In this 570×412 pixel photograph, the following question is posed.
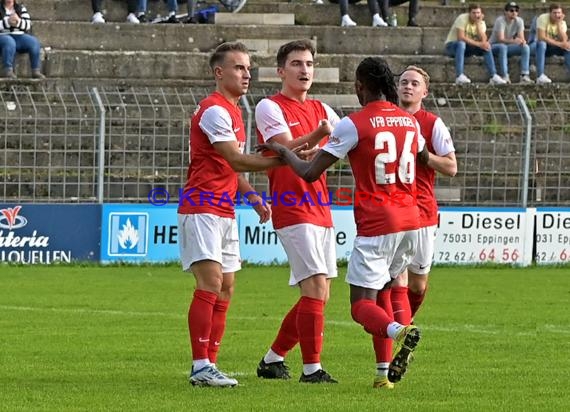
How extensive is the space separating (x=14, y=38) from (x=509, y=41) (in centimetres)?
886

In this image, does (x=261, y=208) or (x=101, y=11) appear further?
(x=101, y=11)

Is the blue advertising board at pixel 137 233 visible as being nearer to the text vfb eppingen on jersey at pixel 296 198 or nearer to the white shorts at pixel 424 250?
the white shorts at pixel 424 250

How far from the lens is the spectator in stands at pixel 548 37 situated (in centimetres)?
2762

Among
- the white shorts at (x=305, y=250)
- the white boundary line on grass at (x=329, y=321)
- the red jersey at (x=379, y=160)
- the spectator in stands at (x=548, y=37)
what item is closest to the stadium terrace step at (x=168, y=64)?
the spectator in stands at (x=548, y=37)

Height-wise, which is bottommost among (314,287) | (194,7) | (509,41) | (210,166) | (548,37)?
(314,287)

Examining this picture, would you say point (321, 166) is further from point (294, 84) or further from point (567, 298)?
point (567, 298)

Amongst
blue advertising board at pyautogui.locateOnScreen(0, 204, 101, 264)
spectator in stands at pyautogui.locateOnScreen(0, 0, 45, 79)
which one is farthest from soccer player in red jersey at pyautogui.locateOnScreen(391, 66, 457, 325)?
spectator in stands at pyautogui.locateOnScreen(0, 0, 45, 79)

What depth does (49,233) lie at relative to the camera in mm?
21578

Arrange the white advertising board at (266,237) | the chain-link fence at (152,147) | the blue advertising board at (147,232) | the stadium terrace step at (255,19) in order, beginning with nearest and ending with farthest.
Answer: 1. the blue advertising board at (147,232)
2. the white advertising board at (266,237)
3. the chain-link fence at (152,147)
4. the stadium terrace step at (255,19)

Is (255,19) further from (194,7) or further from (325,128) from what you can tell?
(325,128)

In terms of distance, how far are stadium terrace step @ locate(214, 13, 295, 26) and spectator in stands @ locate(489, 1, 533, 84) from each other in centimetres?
398

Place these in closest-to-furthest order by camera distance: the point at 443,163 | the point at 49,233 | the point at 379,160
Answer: the point at 379,160
the point at 443,163
the point at 49,233

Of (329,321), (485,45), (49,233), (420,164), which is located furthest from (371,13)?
(420,164)

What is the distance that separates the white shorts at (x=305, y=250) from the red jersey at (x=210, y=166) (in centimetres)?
46
